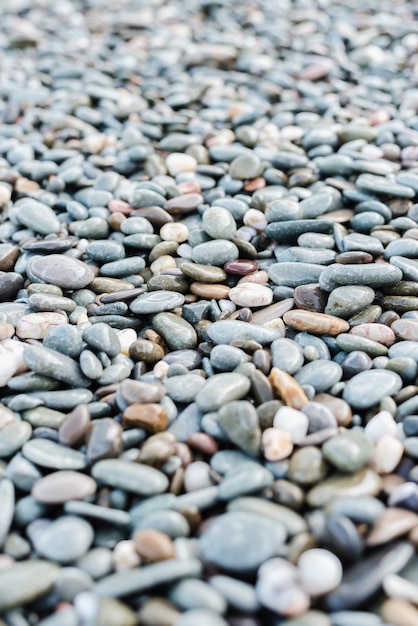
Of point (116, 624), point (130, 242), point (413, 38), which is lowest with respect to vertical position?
point (116, 624)

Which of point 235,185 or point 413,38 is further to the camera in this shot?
point 413,38

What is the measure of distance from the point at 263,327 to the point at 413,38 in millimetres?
2043

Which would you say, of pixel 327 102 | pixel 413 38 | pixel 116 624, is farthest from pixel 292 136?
pixel 116 624

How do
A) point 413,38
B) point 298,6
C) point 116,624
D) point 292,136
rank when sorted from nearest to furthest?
point 116,624, point 292,136, point 413,38, point 298,6

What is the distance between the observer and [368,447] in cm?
95

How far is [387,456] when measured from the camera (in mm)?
956

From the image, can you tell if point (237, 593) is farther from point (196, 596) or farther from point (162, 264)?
point (162, 264)

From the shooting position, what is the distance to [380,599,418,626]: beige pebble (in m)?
0.76

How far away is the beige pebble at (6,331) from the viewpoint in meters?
1.21

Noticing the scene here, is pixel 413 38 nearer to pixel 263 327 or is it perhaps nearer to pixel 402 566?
pixel 263 327

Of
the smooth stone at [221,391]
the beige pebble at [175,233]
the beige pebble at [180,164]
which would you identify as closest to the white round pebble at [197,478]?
the smooth stone at [221,391]

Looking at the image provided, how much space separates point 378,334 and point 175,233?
1.91ft

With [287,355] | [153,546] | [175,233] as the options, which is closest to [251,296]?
[287,355]

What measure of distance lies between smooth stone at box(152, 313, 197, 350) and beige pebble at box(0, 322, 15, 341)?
0.98 ft
